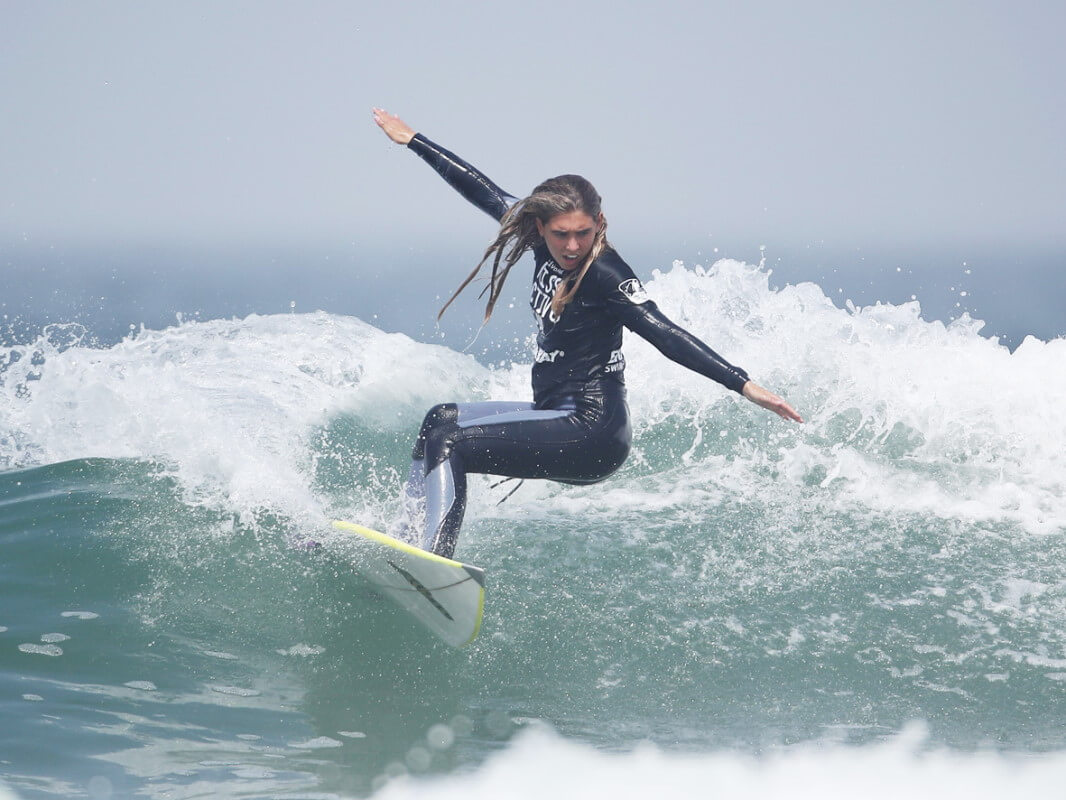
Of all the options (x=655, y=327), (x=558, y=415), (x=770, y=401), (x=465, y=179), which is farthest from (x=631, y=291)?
(x=465, y=179)

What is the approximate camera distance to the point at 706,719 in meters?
4.94

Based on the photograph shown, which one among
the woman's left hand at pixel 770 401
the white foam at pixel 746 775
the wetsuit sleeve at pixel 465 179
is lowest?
the white foam at pixel 746 775

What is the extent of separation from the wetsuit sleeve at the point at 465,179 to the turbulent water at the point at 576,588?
200 centimetres

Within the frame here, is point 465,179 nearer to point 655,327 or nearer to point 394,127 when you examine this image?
point 394,127

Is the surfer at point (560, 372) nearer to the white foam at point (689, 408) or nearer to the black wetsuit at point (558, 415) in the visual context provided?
the black wetsuit at point (558, 415)

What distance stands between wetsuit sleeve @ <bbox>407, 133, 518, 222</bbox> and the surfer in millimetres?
514

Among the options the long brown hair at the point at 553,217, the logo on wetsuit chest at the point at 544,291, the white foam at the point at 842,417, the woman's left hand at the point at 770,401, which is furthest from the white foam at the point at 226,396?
the woman's left hand at the point at 770,401

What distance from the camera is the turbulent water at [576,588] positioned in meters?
4.58

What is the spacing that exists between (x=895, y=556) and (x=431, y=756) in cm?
340

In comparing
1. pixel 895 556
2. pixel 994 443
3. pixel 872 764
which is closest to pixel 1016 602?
pixel 895 556

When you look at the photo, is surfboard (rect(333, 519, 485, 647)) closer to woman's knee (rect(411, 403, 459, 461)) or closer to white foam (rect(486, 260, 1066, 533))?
woman's knee (rect(411, 403, 459, 461))

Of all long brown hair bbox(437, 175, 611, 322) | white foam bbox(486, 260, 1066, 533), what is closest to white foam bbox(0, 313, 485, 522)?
white foam bbox(486, 260, 1066, 533)

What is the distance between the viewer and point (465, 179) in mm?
6148

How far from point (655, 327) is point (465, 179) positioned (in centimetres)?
164
